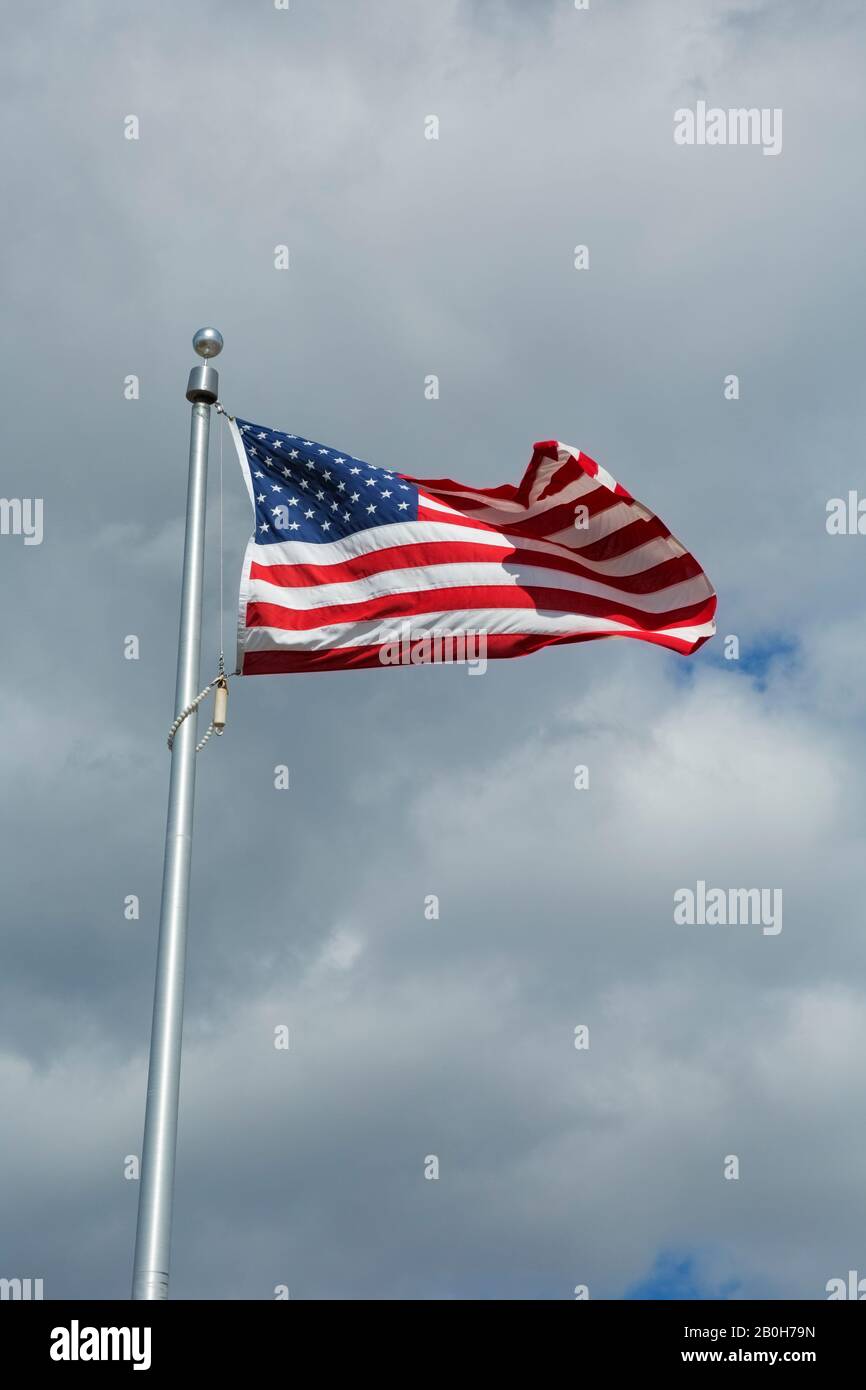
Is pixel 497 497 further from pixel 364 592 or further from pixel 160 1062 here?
pixel 160 1062

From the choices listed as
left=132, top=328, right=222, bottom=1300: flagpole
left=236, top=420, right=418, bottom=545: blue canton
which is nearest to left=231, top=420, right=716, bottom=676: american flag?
left=236, top=420, right=418, bottom=545: blue canton

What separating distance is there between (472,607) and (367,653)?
2034 millimetres

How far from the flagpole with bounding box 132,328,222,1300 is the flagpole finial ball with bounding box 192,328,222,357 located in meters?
0.01

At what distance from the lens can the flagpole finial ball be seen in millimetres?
21359

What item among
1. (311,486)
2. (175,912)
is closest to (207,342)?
(311,486)

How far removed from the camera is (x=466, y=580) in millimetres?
23703

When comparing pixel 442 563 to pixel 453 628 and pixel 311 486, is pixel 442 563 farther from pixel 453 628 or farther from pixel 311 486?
pixel 311 486

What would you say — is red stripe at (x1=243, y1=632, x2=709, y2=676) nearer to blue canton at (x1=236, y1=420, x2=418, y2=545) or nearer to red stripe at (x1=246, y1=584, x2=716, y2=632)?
red stripe at (x1=246, y1=584, x2=716, y2=632)

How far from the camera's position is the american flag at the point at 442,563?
21875mm

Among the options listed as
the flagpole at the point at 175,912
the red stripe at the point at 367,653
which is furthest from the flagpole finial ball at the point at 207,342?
the red stripe at the point at 367,653

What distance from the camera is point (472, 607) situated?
23.5m

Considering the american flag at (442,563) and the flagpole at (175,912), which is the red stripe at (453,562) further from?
the flagpole at (175,912)

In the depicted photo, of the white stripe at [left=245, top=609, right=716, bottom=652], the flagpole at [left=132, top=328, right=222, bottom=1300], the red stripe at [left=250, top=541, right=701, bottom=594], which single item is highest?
the red stripe at [left=250, top=541, right=701, bottom=594]
